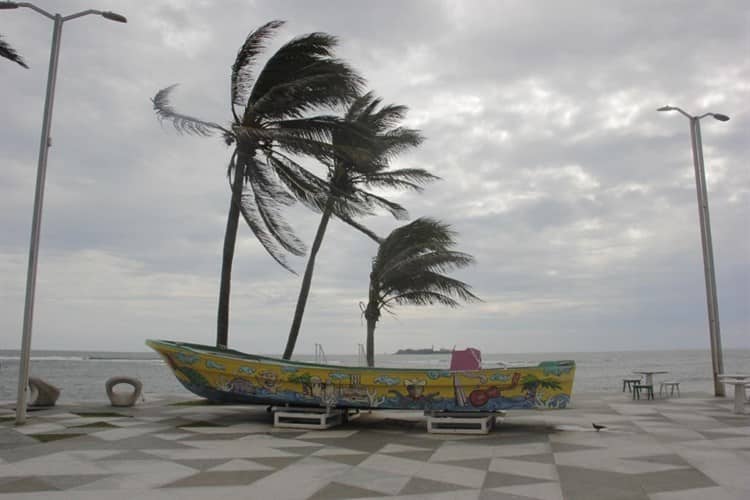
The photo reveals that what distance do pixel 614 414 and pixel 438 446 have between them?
15.0ft

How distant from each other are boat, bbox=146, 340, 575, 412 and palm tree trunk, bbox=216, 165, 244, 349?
245cm

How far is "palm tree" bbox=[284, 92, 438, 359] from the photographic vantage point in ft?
42.2

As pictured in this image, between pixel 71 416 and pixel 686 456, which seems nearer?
pixel 686 456

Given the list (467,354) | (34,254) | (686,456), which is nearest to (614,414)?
(467,354)

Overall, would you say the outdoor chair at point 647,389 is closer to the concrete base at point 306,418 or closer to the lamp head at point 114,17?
the concrete base at point 306,418

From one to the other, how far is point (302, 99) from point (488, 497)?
30.8ft

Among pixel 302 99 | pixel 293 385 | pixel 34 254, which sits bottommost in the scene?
pixel 293 385

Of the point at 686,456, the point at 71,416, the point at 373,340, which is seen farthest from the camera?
the point at 373,340

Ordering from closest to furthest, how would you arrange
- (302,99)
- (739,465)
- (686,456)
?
(739,465)
(686,456)
(302,99)

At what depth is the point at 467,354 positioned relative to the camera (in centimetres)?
923

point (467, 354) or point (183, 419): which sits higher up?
point (467, 354)

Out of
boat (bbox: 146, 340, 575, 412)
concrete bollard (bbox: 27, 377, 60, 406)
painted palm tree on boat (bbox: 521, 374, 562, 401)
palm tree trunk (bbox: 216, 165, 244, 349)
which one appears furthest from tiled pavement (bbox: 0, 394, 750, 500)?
palm tree trunk (bbox: 216, 165, 244, 349)

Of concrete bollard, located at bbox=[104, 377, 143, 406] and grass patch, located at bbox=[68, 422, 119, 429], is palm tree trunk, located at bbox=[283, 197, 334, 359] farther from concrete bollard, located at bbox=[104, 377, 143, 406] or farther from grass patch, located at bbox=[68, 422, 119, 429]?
grass patch, located at bbox=[68, 422, 119, 429]

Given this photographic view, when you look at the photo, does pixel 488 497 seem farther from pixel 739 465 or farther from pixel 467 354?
pixel 467 354
